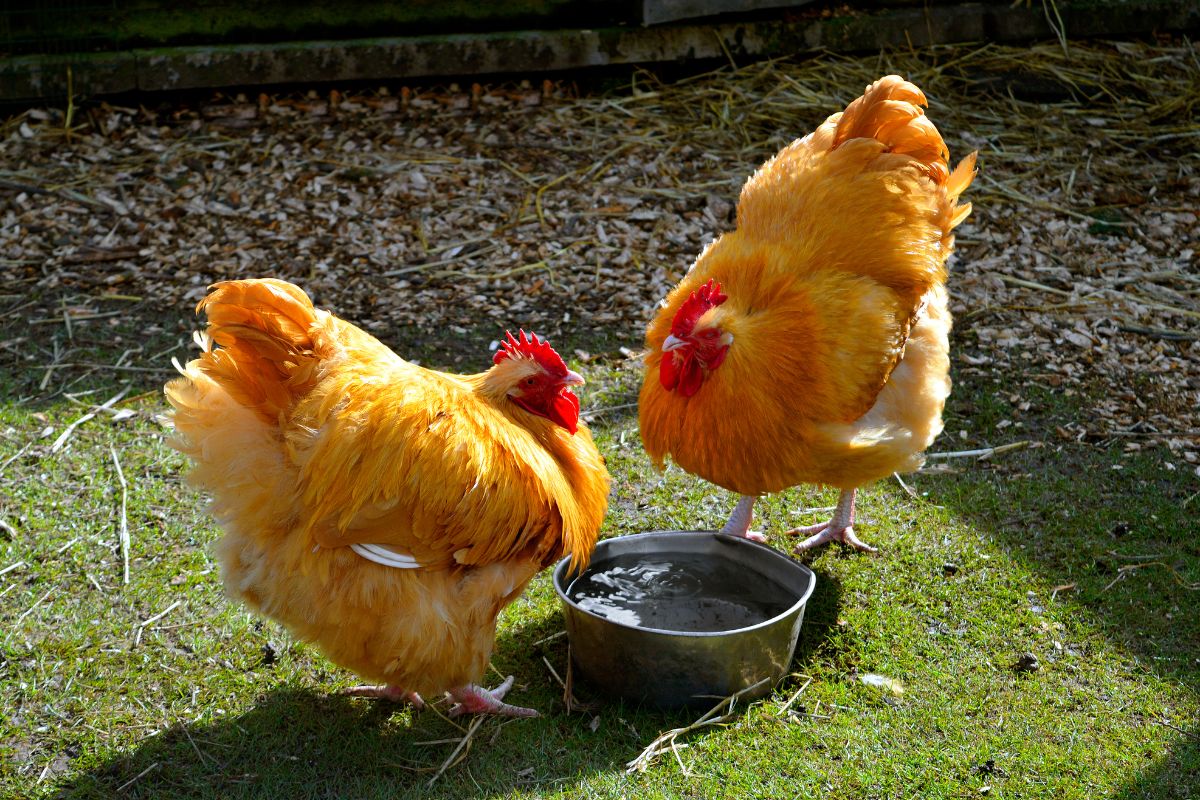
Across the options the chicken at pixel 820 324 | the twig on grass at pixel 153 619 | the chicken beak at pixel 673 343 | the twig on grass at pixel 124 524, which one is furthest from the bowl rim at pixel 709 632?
the twig on grass at pixel 124 524

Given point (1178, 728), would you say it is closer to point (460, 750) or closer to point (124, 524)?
point (460, 750)

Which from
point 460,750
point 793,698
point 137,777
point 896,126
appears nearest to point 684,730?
point 793,698

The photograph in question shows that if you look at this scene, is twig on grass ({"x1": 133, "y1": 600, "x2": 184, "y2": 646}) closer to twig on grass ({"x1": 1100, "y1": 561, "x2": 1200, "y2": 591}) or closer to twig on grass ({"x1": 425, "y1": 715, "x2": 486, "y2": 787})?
twig on grass ({"x1": 425, "y1": 715, "x2": 486, "y2": 787})

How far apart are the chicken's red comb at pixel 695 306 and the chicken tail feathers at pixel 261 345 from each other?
136 centimetres

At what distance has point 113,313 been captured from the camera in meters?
6.55

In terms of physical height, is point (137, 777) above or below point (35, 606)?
below

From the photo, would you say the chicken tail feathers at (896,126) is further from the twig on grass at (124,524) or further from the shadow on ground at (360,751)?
the twig on grass at (124,524)

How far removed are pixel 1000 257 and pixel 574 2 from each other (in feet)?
12.9

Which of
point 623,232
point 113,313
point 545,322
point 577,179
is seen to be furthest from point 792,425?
point 113,313

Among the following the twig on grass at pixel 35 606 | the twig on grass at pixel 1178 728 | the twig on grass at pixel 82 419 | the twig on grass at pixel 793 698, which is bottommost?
the twig on grass at pixel 793 698

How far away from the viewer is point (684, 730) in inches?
149

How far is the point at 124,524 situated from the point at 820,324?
3.27 metres

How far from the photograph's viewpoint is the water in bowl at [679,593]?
13.8 ft

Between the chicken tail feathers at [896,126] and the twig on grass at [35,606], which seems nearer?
the twig on grass at [35,606]
